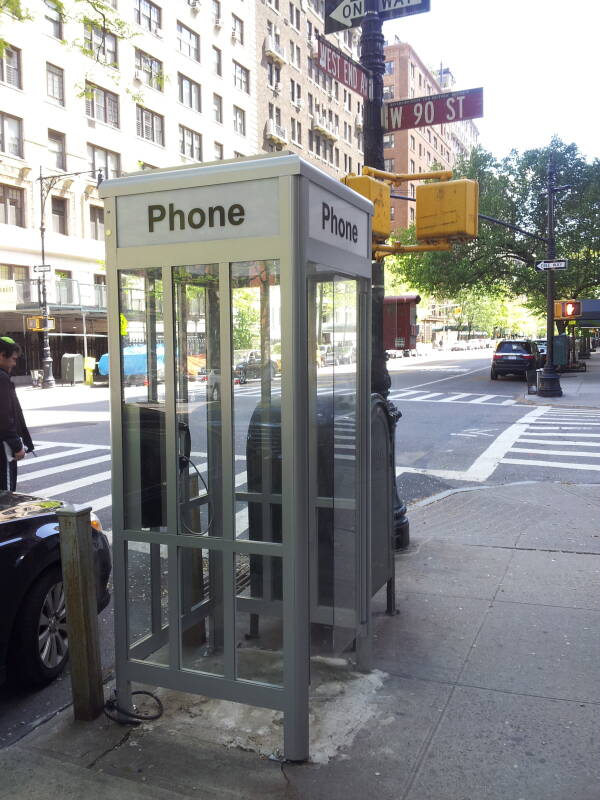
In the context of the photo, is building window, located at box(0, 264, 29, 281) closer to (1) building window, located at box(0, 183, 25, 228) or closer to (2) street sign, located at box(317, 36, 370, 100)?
(1) building window, located at box(0, 183, 25, 228)

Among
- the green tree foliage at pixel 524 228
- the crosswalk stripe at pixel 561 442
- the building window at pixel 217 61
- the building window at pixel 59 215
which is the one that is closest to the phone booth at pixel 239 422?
the crosswalk stripe at pixel 561 442

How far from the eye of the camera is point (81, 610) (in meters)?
3.52

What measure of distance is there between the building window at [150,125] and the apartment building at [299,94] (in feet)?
42.9

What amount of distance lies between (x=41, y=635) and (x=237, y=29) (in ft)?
182

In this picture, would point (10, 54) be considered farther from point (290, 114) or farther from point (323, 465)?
point (323, 465)

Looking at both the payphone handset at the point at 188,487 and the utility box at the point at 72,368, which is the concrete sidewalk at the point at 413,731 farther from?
the utility box at the point at 72,368

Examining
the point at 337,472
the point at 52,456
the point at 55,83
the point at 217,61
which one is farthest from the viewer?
the point at 217,61

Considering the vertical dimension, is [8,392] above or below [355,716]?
above

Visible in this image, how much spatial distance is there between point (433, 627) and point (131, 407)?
8.27 feet

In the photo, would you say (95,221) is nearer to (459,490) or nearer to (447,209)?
(459,490)

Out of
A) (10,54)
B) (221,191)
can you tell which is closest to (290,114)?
(10,54)

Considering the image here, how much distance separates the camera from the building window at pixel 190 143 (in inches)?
1826

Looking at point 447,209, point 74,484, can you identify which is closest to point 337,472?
point 447,209

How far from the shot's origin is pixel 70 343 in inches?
1619
